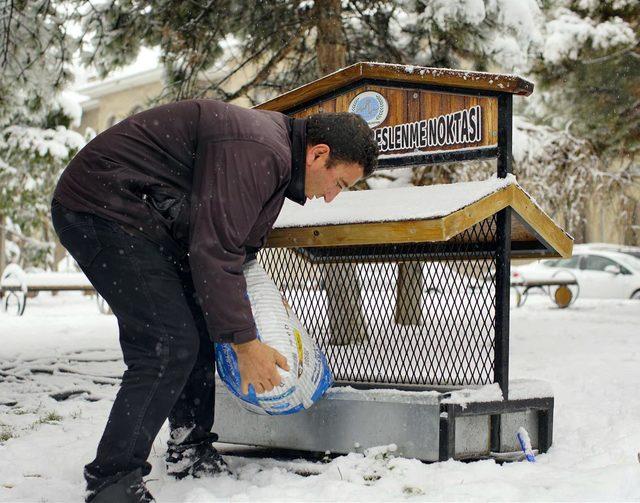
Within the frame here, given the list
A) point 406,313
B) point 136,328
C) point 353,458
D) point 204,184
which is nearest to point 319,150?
point 204,184

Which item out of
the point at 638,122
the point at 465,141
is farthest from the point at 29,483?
the point at 638,122

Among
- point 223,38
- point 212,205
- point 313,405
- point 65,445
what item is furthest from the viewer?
point 223,38

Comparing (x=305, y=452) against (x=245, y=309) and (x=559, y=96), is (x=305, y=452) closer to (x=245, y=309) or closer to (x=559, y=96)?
(x=245, y=309)

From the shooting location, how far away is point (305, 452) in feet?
11.3

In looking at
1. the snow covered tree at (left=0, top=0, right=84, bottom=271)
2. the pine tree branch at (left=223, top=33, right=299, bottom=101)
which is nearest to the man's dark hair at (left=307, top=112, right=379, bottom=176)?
the snow covered tree at (left=0, top=0, right=84, bottom=271)

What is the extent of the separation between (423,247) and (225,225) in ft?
5.13

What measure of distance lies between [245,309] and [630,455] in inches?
71.9

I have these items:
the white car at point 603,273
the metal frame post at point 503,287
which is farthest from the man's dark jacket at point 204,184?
the white car at point 603,273

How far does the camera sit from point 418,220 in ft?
9.66

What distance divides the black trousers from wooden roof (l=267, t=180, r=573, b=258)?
2.60 feet

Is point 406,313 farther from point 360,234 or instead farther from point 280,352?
point 280,352

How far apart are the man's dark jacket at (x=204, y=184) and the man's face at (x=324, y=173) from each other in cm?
3

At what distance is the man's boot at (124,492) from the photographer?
2457 millimetres

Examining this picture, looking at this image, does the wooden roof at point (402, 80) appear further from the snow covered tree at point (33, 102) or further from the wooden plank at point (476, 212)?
the snow covered tree at point (33, 102)
